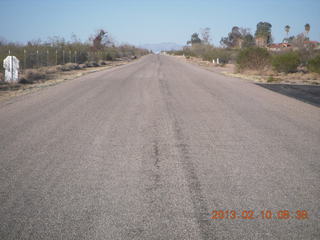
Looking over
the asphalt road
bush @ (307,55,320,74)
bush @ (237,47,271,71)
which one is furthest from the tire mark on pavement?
bush @ (237,47,271,71)

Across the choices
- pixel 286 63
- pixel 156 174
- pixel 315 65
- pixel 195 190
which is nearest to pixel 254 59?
pixel 286 63

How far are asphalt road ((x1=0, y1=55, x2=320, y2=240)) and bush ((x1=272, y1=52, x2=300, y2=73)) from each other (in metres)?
19.6

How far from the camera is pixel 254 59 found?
29594mm

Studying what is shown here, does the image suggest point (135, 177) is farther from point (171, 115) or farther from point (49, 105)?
point (49, 105)

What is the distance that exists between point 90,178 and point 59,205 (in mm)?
888

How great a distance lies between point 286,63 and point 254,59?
285 cm

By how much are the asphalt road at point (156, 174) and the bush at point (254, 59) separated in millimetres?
20791

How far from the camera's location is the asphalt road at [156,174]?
3.64 metres

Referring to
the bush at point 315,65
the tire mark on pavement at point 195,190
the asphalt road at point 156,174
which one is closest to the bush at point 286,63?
the bush at point 315,65

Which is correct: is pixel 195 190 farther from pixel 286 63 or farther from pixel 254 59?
pixel 254 59

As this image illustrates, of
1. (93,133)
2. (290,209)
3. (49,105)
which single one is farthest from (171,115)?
(290,209)

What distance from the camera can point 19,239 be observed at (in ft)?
11.1

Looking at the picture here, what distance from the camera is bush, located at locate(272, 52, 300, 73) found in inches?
1096

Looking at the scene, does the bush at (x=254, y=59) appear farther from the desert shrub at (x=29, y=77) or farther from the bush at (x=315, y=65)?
the desert shrub at (x=29, y=77)
